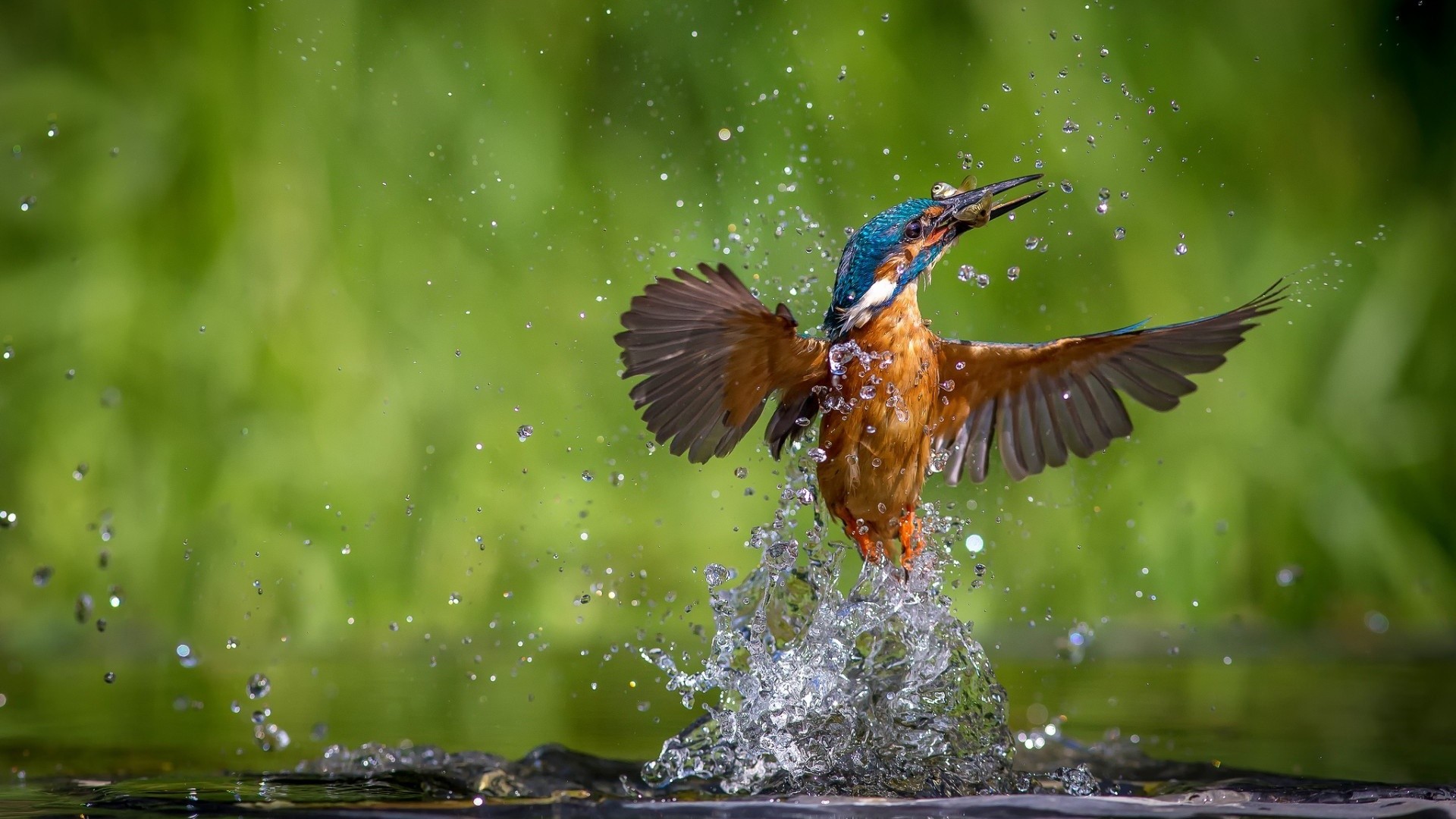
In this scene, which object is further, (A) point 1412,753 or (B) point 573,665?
(B) point 573,665

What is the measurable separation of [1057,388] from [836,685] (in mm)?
643

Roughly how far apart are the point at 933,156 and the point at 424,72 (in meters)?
1.69

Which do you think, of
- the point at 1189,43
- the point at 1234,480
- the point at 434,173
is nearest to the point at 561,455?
the point at 434,173

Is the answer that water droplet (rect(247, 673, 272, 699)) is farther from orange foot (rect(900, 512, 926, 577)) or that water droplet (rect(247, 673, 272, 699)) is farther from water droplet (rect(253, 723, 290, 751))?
orange foot (rect(900, 512, 926, 577))

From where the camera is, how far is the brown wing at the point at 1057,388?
7.92ft

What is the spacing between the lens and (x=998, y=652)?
4.41 meters

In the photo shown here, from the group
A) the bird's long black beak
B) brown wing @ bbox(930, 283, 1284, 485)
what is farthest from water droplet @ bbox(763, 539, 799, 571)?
the bird's long black beak

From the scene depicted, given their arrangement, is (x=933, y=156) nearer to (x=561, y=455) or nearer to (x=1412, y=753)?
(x=561, y=455)

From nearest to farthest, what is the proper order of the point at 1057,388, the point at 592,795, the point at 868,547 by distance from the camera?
the point at 592,795
the point at 868,547
the point at 1057,388

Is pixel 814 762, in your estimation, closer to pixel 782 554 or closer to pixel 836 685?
pixel 836 685

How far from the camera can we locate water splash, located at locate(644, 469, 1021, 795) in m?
2.31

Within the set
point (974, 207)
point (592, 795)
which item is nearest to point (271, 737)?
point (592, 795)

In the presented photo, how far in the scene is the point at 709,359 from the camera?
229cm

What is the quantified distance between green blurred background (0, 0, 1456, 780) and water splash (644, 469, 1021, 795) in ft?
5.75
